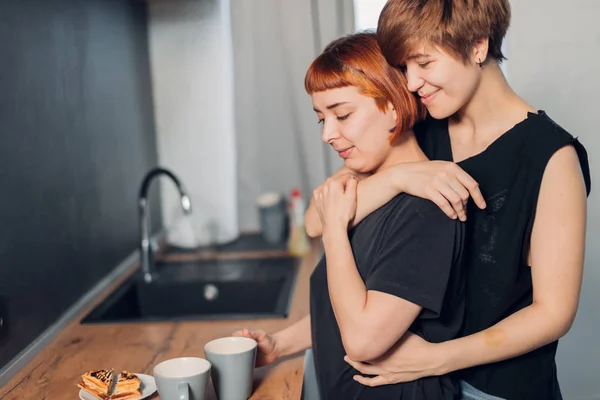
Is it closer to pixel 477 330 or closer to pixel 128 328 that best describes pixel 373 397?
pixel 477 330

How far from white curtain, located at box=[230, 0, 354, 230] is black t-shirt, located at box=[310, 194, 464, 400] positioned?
1.20 m

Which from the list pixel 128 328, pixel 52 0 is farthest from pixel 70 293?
pixel 52 0

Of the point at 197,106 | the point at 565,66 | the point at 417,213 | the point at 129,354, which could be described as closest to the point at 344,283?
the point at 417,213

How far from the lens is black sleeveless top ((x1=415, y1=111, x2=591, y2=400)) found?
1.22 m

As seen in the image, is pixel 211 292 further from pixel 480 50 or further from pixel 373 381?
pixel 480 50

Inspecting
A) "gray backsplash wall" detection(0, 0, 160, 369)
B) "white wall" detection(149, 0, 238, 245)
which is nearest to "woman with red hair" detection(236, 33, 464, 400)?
"gray backsplash wall" detection(0, 0, 160, 369)

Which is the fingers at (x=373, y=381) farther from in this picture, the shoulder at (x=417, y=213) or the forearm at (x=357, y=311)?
the shoulder at (x=417, y=213)

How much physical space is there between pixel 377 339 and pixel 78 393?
0.59 meters

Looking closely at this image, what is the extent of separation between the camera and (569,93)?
2174 mm

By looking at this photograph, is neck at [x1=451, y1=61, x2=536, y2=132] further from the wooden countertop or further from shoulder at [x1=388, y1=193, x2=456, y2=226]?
the wooden countertop

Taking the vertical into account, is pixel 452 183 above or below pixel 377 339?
above

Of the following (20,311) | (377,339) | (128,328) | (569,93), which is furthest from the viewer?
(569,93)

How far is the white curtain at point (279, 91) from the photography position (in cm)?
235

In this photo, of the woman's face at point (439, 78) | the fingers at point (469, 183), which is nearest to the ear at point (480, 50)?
the woman's face at point (439, 78)
